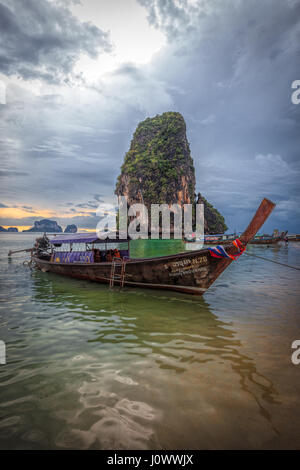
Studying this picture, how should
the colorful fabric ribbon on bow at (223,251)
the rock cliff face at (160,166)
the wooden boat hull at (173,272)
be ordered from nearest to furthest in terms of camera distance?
the colorful fabric ribbon on bow at (223,251) → the wooden boat hull at (173,272) → the rock cliff face at (160,166)

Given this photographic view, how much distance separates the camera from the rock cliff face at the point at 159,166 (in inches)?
2714

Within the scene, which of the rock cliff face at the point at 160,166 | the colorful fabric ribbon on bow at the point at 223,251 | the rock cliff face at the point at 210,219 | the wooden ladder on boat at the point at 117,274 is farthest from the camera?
the rock cliff face at the point at 210,219

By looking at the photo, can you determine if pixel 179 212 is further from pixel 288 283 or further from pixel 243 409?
pixel 243 409

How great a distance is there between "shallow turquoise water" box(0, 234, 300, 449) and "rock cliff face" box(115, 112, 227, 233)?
6392cm

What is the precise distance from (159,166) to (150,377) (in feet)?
229

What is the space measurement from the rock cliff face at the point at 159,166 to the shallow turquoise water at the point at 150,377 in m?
63.9

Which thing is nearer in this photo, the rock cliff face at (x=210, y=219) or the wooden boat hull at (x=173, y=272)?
the wooden boat hull at (x=173, y=272)

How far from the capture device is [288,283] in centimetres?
1075

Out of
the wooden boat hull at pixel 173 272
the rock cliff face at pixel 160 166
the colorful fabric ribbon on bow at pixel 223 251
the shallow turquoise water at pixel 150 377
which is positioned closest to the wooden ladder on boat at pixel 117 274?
the wooden boat hull at pixel 173 272

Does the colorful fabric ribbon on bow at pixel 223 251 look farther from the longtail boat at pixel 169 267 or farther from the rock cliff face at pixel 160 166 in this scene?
the rock cliff face at pixel 160 166

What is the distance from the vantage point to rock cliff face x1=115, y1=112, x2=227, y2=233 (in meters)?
68.9

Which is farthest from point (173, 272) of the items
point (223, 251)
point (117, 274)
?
point (117, 274)
